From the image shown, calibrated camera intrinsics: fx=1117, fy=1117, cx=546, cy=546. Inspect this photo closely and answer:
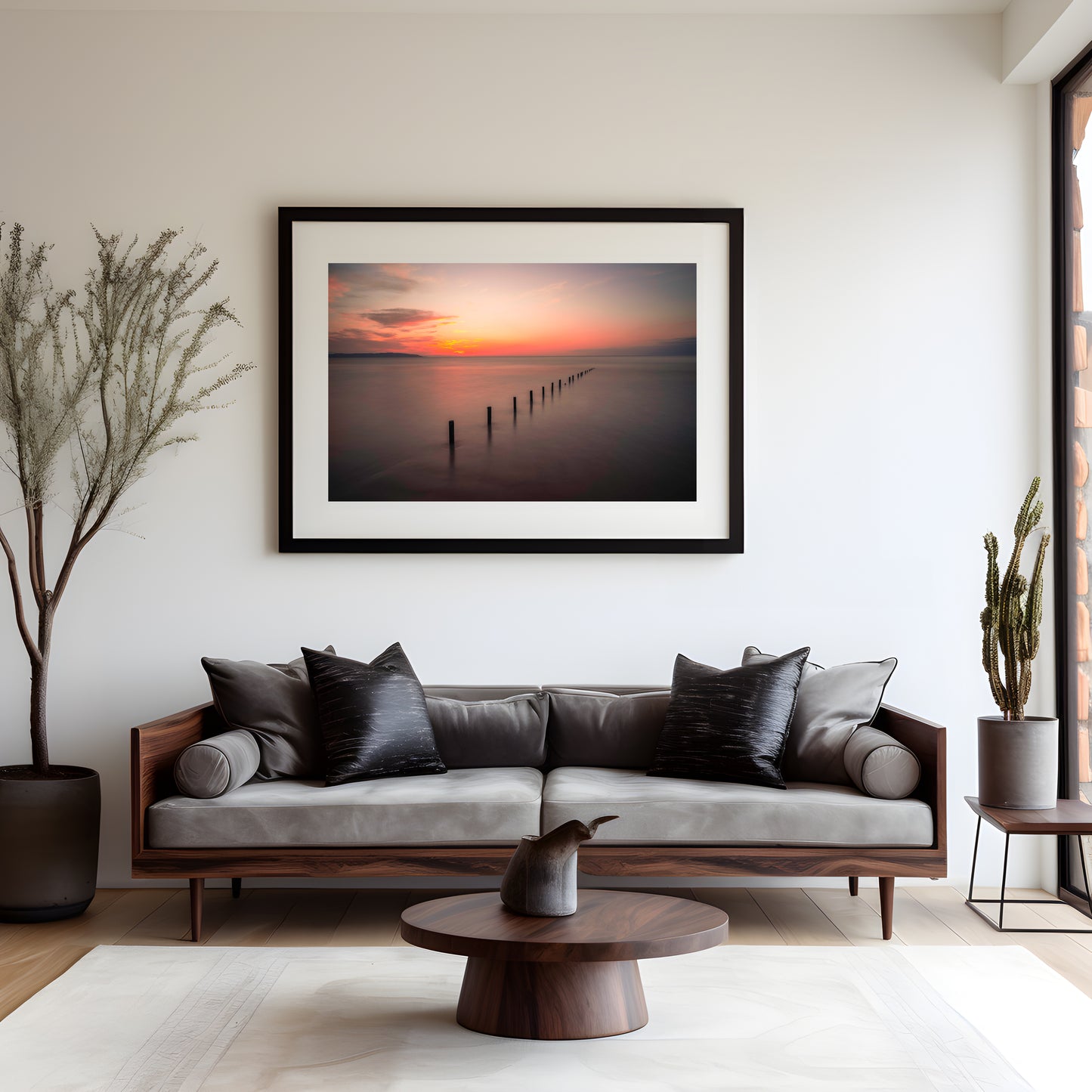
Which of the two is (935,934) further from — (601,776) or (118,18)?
(118,18)

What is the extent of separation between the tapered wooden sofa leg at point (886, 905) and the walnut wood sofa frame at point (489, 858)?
0.08m

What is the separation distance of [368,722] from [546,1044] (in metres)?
1.32

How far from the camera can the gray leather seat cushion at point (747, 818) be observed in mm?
3285

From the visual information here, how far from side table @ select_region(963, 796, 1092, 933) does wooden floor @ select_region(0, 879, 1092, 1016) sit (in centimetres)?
5

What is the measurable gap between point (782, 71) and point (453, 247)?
4.56 feet

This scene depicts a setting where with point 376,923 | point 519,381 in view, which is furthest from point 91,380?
point 376,923

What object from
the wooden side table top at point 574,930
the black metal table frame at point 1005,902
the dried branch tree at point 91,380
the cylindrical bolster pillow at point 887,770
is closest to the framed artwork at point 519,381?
the dried branch tree at point 91,380

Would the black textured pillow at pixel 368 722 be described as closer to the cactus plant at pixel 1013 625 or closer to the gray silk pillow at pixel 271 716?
the gray silk pillow at pixel 271 716

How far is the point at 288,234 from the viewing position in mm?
4094

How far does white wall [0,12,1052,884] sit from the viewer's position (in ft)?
13.5

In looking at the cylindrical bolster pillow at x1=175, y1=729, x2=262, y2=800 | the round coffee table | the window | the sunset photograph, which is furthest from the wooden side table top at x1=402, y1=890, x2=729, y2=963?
the window

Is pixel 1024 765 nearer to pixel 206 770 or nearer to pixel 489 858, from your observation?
pixel 489 858

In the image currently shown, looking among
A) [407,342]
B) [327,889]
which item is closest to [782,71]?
[407,342]

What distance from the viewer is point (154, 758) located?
3340 millimetres
